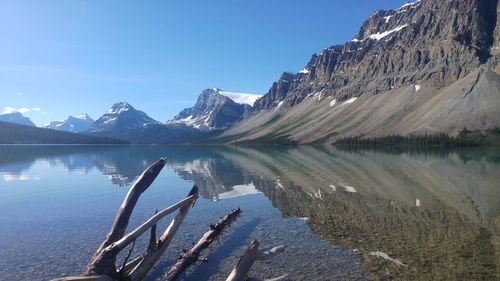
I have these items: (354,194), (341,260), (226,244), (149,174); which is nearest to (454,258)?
(341,260)

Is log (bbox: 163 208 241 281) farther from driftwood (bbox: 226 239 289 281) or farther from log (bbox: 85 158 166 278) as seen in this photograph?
log (bbox: 85 158 166 278)

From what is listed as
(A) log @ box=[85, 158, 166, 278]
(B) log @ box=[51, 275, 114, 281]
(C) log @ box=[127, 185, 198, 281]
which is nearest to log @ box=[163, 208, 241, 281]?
(C) log @ box=[127, 185, 198, 281]

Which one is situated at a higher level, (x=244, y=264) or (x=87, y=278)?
(x=87, y=278)

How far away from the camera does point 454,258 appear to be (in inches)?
958

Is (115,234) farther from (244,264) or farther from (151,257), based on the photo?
(244,264)

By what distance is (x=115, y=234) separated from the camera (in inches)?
488

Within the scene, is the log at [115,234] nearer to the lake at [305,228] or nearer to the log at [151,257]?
the log at [151,257]

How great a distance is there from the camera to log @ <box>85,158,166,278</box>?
39.1 ft

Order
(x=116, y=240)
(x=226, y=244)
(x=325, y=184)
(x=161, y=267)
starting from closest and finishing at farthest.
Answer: (x=116, y=240) < (x=161, y=267) < (x=226, y=244) < (x=325, y=184)

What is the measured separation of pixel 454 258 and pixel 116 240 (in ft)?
67.1

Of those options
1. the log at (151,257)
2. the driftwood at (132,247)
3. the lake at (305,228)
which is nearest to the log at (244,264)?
the driftwood at (132,247)

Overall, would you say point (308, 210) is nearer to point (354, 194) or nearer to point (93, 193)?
point (354, 194)

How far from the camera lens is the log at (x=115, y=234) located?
11930mm

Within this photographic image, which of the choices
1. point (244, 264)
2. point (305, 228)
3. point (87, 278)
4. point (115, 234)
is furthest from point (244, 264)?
point (305, 228)
